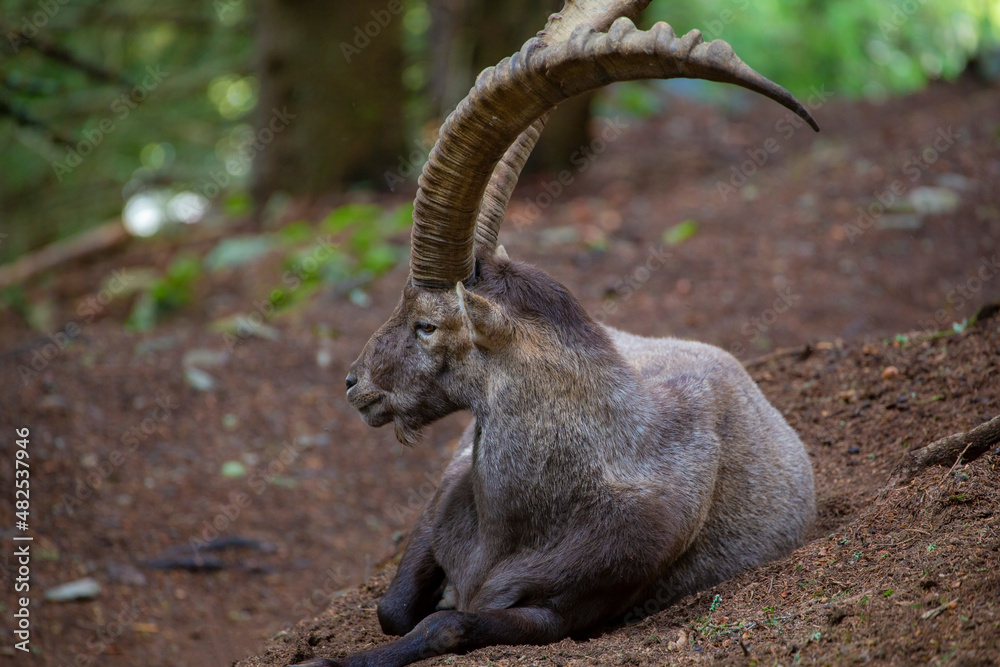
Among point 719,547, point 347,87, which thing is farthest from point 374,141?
point 719,547

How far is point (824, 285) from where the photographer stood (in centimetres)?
→ 1063

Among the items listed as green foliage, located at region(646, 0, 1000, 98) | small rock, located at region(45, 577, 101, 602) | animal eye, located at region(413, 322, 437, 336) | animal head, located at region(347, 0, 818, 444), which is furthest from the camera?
green foliage, located at region(646, 0, 1000, 98)

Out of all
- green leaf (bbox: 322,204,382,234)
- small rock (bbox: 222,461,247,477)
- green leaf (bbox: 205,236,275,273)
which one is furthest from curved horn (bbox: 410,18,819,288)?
green leaf (bbox: 205,236,275,273)

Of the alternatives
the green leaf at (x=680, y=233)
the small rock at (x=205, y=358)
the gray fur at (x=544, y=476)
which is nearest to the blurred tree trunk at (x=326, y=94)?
the green leaf at (x=680, y=233)

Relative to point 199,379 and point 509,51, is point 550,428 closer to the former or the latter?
point 199,379

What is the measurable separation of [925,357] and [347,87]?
10278 mm

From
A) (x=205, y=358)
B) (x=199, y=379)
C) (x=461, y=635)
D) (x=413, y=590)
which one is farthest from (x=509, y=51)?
(x=461, y=635)

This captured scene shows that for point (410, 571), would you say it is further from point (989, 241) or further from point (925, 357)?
point (989, 241)

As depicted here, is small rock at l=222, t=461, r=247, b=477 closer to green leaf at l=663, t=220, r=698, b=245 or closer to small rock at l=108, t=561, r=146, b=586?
small rock at l=108, t=561, r=146, b=586

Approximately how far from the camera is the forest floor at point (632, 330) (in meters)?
4.14

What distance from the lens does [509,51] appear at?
1488 cm

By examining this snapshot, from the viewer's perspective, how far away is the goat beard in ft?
15.7

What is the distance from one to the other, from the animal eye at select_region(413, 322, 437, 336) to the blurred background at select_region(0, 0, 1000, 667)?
67.9 inches

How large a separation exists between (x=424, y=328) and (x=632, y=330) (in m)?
5.71
